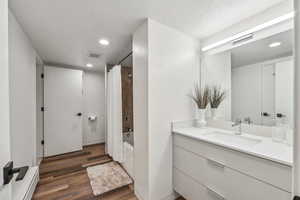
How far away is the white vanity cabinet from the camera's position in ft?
2.85

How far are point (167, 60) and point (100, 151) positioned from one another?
9.74ft

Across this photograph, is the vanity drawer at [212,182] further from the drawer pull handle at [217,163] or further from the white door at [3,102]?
the white door at [3,102]

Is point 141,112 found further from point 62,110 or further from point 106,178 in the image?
point 62,110

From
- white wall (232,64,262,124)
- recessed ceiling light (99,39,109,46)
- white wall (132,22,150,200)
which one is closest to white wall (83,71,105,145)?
recessed ceiling light (99,39,109,46)

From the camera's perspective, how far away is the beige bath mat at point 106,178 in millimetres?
1870

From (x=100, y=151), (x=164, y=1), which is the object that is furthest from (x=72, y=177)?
(x=164, y=1)

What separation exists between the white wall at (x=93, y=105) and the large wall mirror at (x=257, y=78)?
10.7ft

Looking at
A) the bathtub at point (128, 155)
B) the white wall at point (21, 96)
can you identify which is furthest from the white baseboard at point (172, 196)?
the white wall at point (21, 96)

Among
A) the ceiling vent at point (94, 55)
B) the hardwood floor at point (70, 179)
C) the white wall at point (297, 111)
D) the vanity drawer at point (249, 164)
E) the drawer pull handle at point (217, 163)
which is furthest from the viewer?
the ceiling vent at point (94, 55)

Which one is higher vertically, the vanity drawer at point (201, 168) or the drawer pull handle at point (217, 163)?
the drawer pull handle at point (217, 163)

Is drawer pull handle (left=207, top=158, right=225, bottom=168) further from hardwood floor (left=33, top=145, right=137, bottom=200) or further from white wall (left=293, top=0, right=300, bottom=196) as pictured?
hardwood floor (left=33, top=145, right=137, bottom=200)

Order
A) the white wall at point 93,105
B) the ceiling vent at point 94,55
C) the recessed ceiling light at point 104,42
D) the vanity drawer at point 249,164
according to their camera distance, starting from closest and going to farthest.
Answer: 1. the vanity drawer at point 249,164
2. the recessed ceiling light at point 104,42
3. the ceiling vent at point 94,55
4. the white wall at point 93,105

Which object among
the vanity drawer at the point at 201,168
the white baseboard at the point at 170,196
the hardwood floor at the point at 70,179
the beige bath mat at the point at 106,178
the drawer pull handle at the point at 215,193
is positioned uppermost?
the vanity drawer at the point at 201,168

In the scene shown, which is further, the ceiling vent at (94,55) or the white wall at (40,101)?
the white wall at (40,101)
